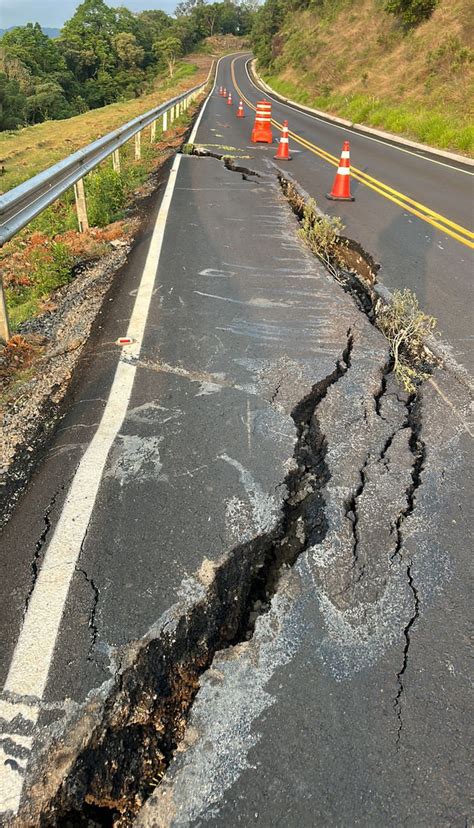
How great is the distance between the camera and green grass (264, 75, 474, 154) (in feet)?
55.8

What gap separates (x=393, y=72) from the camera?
84.8ft

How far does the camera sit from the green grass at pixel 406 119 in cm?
1702

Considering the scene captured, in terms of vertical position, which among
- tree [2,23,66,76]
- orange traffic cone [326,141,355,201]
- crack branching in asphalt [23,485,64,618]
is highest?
tree [2,23,66,76]

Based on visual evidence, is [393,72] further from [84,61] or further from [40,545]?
[84,61]

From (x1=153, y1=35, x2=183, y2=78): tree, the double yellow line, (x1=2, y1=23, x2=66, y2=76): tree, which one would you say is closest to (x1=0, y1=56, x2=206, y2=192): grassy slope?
the double yellow line

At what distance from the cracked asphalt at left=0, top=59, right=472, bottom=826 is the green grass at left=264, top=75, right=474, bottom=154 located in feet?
52.1

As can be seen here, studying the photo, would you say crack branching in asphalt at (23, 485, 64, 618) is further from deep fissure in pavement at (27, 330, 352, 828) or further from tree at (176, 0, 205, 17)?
tree at (176, 0, 205, 17)

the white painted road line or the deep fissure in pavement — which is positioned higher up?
the white painted road line

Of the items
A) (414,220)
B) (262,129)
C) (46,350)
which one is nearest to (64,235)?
(46,350)

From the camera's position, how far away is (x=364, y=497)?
2805 mm

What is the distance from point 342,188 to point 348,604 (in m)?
8.54

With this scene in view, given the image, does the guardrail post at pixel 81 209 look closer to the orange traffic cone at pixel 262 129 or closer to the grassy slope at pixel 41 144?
the grassy slope at pixel 41 144

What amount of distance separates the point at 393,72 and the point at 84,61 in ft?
213

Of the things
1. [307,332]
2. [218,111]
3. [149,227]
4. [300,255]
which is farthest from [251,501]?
[218,111]
